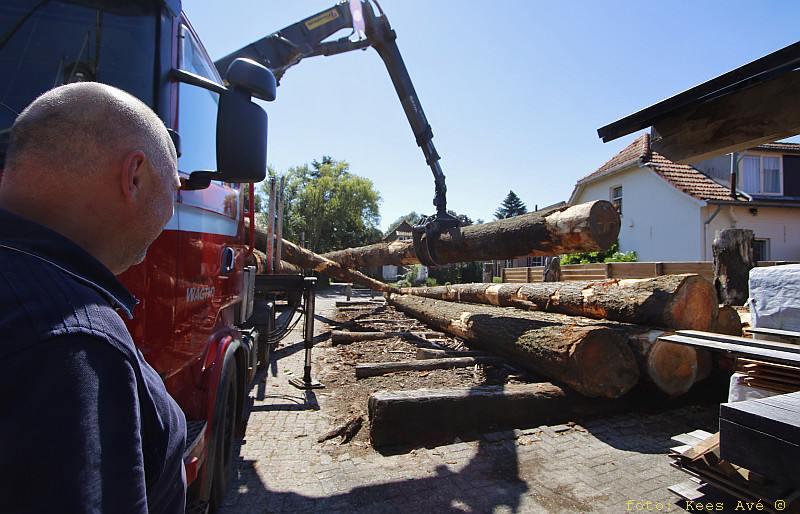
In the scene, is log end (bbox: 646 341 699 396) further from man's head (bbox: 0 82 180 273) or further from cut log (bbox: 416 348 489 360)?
man's head (bbox: 0 82 180 273)

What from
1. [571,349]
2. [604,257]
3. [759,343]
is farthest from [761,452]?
[604,257]

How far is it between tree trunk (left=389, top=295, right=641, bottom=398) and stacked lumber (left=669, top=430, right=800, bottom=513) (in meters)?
1.22

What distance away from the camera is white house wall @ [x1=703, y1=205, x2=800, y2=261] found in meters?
15.9

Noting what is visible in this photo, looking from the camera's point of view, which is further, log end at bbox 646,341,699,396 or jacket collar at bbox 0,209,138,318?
log end at bbox 646,341,699,396

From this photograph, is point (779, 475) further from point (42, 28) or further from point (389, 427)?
point (42, 28)

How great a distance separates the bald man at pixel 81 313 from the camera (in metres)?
0.62

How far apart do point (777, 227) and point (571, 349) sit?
1670 cm

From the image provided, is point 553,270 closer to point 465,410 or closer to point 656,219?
point 656,219

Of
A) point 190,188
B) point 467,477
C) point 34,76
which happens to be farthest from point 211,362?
point 467,477

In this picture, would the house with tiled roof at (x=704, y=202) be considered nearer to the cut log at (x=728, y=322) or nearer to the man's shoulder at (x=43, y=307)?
the cut log at (x=728, y=322)

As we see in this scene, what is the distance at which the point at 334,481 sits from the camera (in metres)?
3.47

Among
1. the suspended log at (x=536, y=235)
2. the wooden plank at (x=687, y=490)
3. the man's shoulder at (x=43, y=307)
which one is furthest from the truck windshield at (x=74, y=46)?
the suspended log at (x=536, y=235)

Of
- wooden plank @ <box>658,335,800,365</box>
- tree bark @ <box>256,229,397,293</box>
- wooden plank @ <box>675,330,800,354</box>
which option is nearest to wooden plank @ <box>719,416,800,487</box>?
wooden plank @ <box>658,335,800,365</box>

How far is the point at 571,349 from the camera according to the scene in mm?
4668
